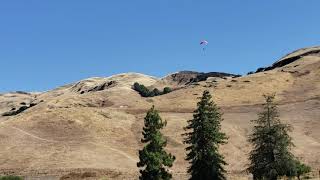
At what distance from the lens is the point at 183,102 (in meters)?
162

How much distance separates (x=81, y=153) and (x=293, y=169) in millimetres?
51377

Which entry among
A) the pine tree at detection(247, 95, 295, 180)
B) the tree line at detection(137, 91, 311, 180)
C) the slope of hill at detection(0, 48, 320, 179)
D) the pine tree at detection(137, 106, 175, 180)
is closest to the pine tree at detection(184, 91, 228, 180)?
the tree line at detection(137, 91, 311, 180)

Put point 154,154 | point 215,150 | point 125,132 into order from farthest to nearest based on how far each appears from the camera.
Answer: point 125,132, point 215,150, point 154,154

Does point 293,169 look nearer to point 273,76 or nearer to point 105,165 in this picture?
point 105,165

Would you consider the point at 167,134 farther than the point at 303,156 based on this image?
Yes

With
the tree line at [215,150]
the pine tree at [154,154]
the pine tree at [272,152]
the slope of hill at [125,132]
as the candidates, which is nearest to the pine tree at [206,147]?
the tree line at [215,150]

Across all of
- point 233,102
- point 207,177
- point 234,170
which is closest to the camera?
point 207,177

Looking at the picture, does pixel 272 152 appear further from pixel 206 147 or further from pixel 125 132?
pixel 125 132

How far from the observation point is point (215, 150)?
65.1 meters

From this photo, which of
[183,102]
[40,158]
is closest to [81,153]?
[40,158]

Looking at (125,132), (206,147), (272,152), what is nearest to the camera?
(272,152)

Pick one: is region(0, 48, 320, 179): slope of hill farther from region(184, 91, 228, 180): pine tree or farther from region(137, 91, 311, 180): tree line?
region(137, 91, 311, 180): tree line

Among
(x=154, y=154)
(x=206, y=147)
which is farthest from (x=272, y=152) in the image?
(x=154, y=154)

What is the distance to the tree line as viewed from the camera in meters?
59.6
